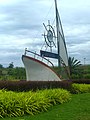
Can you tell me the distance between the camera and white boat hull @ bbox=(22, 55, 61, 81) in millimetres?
19056

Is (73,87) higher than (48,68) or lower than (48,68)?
lower

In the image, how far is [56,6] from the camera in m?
23.7

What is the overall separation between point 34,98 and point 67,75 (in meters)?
15.7

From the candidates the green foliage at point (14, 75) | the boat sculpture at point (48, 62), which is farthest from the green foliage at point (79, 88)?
the green foliage at point (14, 75)

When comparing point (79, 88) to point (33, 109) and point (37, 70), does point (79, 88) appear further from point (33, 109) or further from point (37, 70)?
point (33, 109)

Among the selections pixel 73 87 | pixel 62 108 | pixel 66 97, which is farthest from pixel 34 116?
pixel 73 87

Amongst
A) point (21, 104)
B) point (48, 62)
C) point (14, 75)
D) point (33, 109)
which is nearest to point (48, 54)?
point (48, 62)

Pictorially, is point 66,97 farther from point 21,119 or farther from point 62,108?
point 21,119

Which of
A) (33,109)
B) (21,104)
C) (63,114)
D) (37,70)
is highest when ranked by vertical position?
(37,70)

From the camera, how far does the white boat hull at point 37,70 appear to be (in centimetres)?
1906

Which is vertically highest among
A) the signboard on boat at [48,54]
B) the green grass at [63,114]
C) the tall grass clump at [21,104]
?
the signboard on boat at [48,54]

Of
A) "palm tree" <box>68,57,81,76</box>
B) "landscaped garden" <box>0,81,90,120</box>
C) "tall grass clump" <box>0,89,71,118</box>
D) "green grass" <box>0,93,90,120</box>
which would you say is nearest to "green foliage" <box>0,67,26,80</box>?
"palm tree" <box>68,57,81,76</box>

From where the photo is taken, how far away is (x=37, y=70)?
19.7m

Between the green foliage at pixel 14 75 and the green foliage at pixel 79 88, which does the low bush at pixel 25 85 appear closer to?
the green foliage at pixel 79 88
